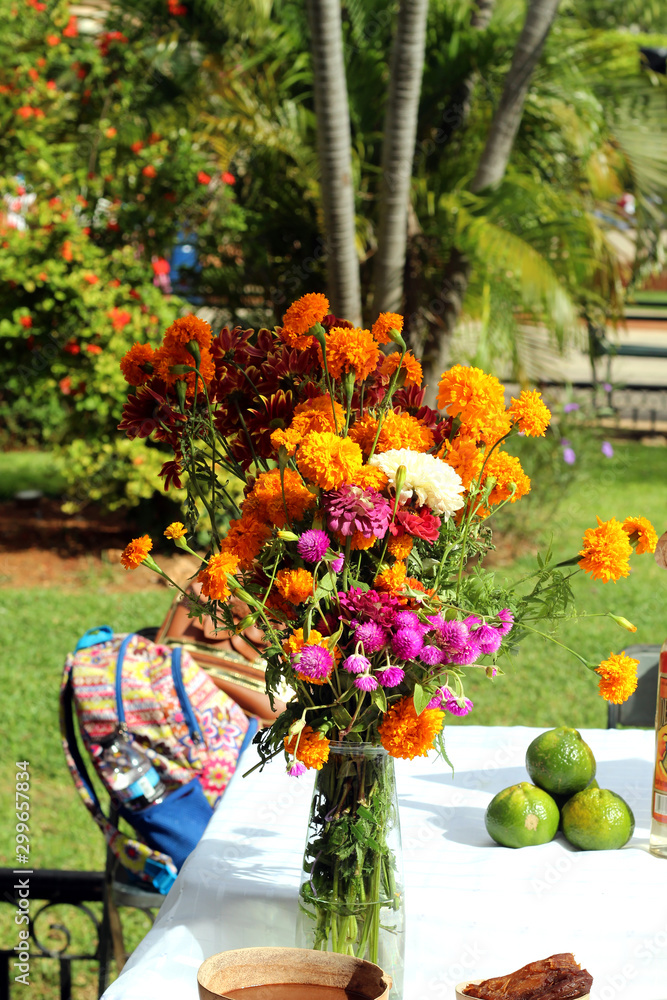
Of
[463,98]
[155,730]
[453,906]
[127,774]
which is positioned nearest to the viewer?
[453,906]

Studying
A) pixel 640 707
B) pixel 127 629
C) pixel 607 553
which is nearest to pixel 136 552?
pixel 607 553

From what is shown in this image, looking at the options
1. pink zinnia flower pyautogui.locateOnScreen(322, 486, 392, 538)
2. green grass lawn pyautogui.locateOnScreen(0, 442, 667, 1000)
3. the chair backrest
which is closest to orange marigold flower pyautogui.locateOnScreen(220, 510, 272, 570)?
pink zinnia flower pyautogui.locateOnScreen(322, 486, 392, 538)

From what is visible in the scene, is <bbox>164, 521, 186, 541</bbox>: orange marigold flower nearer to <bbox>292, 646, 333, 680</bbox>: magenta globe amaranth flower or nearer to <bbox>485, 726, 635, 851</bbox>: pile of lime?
<bbox>292, 646, 333, 680</bbox>: magenta globe amaranth flower

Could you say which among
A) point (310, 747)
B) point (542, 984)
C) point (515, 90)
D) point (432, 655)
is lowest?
point (542, 984)

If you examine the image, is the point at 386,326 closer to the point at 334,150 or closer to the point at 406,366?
the point at 406,366

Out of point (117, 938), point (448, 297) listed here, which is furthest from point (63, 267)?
point (117, 938)

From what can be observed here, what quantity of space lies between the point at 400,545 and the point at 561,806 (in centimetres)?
65

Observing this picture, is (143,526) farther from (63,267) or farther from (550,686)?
(550,686)

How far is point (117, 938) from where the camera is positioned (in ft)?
6.31

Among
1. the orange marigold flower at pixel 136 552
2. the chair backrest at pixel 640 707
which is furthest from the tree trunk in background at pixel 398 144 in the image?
the orange marigold flower at pixel 136 552

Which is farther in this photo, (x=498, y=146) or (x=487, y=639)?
(x=498, y=146)

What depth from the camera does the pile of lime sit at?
4.33ft

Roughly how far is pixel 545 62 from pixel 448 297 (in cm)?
151

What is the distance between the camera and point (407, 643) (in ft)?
3.01
